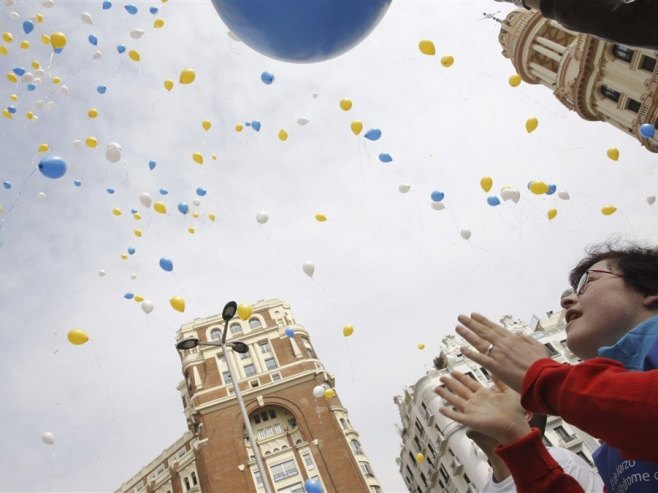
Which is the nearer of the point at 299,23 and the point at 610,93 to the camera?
the point at 299,23

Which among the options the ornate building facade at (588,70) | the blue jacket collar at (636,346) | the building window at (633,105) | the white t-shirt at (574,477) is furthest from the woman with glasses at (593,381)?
the building window at (633,105)

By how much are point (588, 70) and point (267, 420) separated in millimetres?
31398

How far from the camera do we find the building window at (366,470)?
3547 cm

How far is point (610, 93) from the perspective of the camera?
2317 centimetres

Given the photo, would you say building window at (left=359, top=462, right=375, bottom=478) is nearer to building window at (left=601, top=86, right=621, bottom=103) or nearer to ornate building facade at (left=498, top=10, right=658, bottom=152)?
ornate building facade at (left=498, top=10, right=658, bottom=152)

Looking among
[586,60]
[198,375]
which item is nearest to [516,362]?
[586,60]

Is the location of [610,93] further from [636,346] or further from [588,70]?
[636,346]

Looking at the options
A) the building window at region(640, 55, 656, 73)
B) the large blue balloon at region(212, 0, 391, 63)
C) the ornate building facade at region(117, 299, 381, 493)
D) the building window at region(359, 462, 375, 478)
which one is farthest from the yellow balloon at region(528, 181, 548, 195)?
the building window at region(359, 462, 375, 478)

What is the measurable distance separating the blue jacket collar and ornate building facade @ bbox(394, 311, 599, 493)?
29.9 meters

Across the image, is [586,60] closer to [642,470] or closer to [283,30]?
[283,30]

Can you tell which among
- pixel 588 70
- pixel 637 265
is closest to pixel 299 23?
pixel 637 265

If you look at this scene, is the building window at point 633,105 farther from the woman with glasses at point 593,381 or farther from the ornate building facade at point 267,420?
the woman with glasses at point 593,381

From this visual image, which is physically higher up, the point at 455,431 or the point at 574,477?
the point at 455,431

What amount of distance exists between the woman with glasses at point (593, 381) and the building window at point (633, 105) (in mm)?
22358
